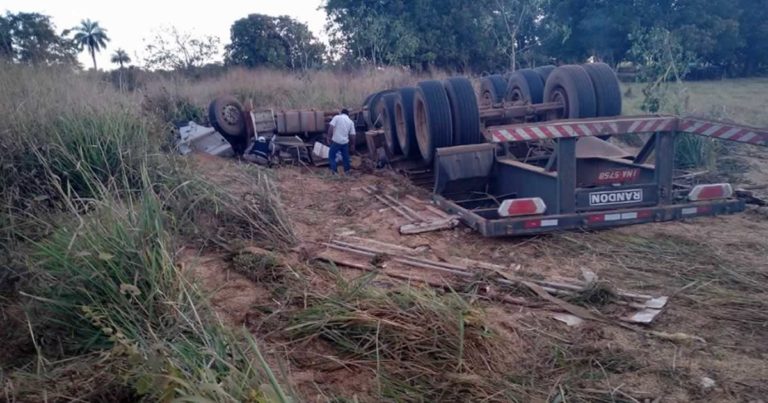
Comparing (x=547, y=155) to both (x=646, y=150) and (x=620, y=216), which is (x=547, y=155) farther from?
(x=620, y=216)

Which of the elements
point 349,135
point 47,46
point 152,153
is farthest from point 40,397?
point 349,135

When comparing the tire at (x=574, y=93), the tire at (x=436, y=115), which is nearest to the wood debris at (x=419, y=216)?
the tire at (x=436, y=115)

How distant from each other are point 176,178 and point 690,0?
112ft

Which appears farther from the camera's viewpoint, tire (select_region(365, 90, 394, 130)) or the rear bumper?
tire (select_region(365, 90, 394, 130))

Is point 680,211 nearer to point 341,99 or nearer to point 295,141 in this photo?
point 295,141

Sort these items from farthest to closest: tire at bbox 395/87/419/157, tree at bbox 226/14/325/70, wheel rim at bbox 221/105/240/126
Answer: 1. tree at bbox 226/14/325/70
2. wheel rim at bbox 221/105/240/126
3. tire at bbox 395/87/419/157

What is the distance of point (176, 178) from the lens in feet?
20.5

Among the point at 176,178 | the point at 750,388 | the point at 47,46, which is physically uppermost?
→ the point at 47,46

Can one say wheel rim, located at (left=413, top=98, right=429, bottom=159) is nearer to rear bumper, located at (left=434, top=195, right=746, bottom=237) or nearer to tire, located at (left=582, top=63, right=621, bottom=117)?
tire, located at (left=582, top=63, right=621, bottom=117)

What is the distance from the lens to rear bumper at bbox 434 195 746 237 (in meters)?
5.95

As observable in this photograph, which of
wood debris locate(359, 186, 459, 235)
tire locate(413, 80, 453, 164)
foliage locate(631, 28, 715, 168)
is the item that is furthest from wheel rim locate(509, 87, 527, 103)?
wood debris locate(359, 186, 459, 235)

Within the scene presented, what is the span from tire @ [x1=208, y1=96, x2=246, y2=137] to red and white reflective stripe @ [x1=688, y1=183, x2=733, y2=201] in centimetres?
967

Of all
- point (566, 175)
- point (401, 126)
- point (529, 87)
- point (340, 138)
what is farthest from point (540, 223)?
point (340, 138)

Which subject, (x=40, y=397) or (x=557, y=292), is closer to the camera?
(x=40, y=397)
